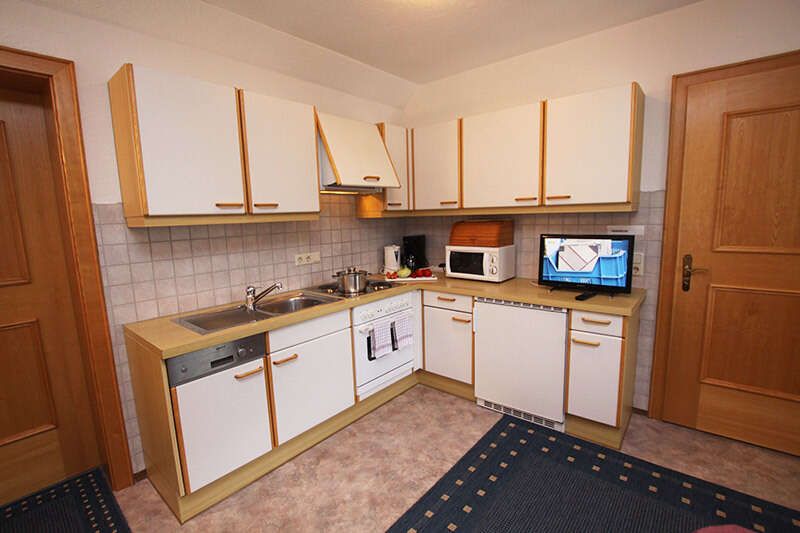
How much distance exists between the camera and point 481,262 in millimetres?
2816

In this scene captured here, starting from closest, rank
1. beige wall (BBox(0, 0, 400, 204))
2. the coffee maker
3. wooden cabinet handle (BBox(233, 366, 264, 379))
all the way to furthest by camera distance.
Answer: beige wall (BBox(0, 0, 400, 204)) < wooden cabinet handle (BBox(233, 366, 264, 379)) < the coffee maker

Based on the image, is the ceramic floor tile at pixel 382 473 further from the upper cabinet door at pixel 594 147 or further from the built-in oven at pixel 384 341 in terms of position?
the upper cabinet door at pixel 594 147

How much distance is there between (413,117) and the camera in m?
3.48

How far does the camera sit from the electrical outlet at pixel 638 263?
2.45m

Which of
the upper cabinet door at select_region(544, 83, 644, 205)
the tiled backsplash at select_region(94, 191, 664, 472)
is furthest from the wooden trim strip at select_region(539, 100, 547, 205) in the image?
the tiled backsplash at select_region(94, 191, 664, 472)

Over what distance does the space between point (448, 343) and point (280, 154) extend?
175cm

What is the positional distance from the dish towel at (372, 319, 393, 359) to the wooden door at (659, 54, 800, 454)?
180cm

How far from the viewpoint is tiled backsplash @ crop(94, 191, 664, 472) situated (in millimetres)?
1985

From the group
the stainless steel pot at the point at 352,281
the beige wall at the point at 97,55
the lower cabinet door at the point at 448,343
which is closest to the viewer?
the beige wall at the point at 97,55

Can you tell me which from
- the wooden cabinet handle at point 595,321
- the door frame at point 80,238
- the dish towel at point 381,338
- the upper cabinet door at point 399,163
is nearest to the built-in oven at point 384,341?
the dish towel at point 381,338

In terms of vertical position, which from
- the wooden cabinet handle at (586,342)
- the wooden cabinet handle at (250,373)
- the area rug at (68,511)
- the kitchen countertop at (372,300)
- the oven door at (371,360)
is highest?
the kitchen countertop at (372,300)

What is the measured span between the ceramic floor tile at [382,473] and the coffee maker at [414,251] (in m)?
1.36

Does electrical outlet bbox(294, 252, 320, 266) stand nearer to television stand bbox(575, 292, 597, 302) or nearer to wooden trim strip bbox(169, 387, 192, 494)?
wooden trim strip bbox(169, 387, 192, 494)

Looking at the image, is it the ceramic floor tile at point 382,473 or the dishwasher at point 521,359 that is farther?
the dishwasher at point 521,359
